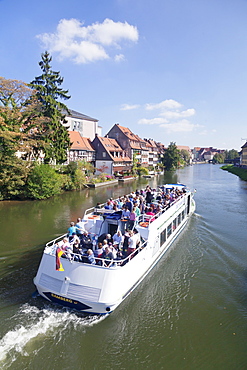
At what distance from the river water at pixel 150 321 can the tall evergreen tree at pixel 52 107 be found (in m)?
22.7

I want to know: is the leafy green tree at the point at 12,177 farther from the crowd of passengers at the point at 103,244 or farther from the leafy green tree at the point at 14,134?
the crowd of passengers at the point at 103,244

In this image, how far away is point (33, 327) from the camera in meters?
8.41

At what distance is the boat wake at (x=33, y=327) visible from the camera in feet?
24.6

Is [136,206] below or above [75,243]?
above

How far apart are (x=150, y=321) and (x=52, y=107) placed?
3318 cm

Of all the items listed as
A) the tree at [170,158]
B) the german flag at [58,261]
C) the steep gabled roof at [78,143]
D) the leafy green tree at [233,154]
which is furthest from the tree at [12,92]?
the leafy green tree at [233,154]

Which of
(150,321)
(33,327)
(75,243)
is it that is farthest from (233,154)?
(33,327)

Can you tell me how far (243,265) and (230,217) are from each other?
32.9ft

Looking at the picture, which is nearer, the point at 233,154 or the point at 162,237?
the point at 162,237

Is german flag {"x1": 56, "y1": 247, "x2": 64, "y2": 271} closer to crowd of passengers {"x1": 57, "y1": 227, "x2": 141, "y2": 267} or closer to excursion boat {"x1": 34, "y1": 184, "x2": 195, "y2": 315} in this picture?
excursion boat {"x1": 34, "y1": 184, "x2": 195, "y2": 315}

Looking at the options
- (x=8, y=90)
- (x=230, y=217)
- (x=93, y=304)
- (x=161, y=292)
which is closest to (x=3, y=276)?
(x=93, y=304)

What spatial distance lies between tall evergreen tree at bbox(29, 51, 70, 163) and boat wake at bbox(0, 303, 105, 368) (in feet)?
90.8

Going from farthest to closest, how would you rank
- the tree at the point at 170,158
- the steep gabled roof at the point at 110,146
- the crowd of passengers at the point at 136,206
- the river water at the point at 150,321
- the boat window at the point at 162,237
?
the tree at the point at 170,158
the steep gabled roof at the point at 110,146
the boat window at the point at 162,237
the crowd of passengers at the point at 136,206
the river water at the point at 150,321

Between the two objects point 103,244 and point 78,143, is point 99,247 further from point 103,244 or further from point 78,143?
point 78,143
